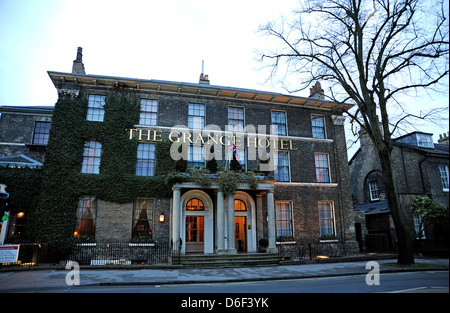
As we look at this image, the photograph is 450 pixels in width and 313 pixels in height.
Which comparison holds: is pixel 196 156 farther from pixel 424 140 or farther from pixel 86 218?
pixel 424 140

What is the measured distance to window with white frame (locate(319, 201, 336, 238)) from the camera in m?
21.1

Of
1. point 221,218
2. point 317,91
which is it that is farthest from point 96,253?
point 317,91

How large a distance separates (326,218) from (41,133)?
2279cm

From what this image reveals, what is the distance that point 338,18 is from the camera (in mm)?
15969

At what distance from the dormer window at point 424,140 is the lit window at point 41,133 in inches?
1274

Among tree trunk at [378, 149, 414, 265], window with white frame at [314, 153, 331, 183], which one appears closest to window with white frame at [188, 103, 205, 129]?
window with white frame at [314, 153, 331, 183]

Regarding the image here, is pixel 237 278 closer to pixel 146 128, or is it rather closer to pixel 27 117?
Answer: pixel 146 128

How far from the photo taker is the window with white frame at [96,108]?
1895cm

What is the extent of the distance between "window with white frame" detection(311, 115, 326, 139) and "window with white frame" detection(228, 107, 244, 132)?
5893 mm

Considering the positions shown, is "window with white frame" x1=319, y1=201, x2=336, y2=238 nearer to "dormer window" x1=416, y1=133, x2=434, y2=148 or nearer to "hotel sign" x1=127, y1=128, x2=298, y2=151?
"hotel sign" x1=127, y1=128, x2=298, y2=151

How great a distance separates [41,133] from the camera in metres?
22.9

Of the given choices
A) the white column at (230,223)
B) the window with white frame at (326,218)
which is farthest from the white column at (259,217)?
the window with white frame at (326,218)

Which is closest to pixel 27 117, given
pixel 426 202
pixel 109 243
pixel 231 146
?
pixel 109 243

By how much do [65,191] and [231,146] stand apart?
1060 cm
